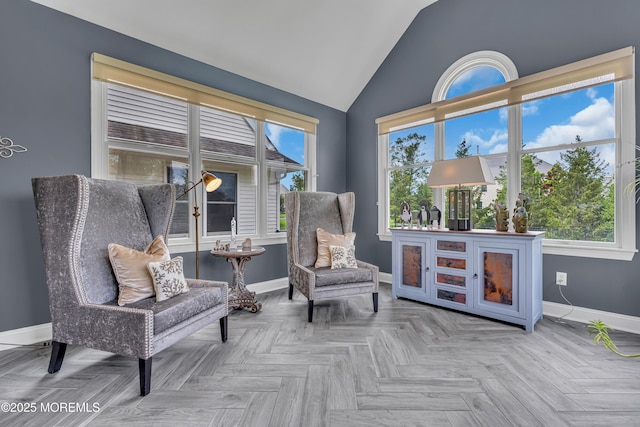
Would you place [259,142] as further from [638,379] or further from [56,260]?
[638,379]

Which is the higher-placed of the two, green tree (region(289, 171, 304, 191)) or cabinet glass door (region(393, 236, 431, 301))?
green tree (region(289, 171, 304, 191))

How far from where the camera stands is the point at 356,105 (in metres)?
4.86

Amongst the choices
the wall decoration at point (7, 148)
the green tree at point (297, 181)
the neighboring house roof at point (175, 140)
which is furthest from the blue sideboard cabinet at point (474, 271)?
the wall decoration at point (7, 148)

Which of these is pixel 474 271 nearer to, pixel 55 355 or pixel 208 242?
pixel 208 242

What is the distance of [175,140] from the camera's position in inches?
127

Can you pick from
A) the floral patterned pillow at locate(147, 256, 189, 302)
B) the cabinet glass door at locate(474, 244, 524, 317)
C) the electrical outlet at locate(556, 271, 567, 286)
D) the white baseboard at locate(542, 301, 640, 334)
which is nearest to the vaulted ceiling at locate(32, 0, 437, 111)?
the floral patterned pillow at locate(147, 256, 189, 302)

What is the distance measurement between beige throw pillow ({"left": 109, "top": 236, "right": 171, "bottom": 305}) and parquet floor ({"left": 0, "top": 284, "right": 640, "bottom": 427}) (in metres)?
0.50

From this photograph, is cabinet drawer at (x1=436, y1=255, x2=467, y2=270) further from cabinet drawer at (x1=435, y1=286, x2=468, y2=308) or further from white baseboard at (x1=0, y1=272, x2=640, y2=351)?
white baseboard at (x1=0, y1=272, x2=640, y2=351)

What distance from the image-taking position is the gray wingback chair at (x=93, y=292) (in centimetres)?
179

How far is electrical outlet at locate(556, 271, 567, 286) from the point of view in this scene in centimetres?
293

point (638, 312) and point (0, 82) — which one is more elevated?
point (0, 82)

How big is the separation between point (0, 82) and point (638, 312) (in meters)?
5.43

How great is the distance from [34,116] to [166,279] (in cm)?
172

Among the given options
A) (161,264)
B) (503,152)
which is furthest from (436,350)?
(503,152)
